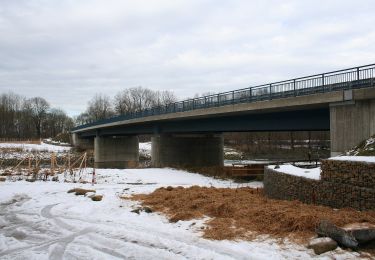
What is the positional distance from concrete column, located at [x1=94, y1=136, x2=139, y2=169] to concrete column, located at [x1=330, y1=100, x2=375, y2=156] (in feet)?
142

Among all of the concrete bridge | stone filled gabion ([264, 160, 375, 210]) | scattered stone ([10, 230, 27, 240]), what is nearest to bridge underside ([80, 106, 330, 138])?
the concrete bridge

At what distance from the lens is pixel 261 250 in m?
8.23

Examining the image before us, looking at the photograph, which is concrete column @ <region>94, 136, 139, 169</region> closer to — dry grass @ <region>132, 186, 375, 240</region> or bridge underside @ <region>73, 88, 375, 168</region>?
bridge underside @ <region>73, 88, 375, 168</region>

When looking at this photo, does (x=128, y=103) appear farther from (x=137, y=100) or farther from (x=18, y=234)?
(x=18, y=234)

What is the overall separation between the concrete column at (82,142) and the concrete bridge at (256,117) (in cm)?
3017

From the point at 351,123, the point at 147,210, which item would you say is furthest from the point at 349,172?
the point at 351,123

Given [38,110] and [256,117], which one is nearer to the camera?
[256,117]

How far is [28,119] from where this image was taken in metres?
125

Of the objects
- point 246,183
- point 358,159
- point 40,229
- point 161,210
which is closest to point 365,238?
point 358,159

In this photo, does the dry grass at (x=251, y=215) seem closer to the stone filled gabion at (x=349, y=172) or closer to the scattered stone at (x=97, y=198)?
the stone filled gabion at (x=349, y=172)

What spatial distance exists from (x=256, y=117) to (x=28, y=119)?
111 metres

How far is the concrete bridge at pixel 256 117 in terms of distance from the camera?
758 inches

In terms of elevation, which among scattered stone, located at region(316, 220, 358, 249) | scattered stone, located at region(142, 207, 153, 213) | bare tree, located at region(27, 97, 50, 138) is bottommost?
scattered stone, located at region(142, 207, 153, 213)

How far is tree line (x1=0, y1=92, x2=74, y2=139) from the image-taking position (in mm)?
120438
